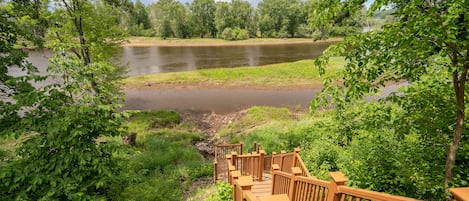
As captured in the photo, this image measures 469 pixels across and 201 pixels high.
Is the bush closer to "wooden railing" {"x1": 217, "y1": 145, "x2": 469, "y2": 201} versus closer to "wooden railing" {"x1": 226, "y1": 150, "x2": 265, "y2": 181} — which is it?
"wooden railing" {"x1": 226, "y1": 150, "x2": 265, "y2": 181}

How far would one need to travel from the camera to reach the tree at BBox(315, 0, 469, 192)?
2.23 metres

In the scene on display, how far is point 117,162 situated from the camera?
4.27 m

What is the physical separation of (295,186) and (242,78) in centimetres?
2078

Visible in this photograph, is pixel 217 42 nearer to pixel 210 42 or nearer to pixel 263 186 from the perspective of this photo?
pixel 210 42

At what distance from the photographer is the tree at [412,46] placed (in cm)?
223

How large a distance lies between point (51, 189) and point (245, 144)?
26.6 feet

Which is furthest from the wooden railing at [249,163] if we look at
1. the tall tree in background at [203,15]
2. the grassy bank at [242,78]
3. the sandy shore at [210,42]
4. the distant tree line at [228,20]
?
the tall tree in background at [203,15]

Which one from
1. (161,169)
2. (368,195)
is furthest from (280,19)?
(368,195)

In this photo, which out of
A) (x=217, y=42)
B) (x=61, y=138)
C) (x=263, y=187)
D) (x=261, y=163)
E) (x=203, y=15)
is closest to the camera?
(x=61, y=138)

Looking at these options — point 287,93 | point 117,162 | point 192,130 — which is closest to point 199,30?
point 287,93

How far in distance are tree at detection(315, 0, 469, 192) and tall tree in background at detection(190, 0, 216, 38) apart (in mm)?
58117

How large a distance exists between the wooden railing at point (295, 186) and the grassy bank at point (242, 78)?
16.3 m

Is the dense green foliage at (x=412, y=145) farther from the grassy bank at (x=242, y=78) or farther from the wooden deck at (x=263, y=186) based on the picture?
the grassy bank at (x=242, y=78)

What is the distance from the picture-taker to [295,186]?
3.86 metres
